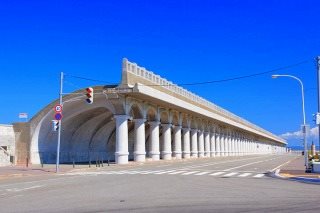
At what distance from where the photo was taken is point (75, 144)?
176ft

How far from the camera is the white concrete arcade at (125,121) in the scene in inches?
1705

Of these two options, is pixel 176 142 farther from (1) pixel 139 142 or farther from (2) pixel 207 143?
(2) pixel 207 143

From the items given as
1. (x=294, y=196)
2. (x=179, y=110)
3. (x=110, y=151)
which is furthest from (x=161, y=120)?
(x=294, y=196)

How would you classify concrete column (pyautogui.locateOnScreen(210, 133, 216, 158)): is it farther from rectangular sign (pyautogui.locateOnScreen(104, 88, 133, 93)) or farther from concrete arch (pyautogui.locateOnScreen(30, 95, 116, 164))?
rectangular sign (pyautogui.locateOnScreen(104, 88, 133, 93))

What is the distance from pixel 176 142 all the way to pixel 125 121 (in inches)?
743

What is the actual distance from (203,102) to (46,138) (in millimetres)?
27977

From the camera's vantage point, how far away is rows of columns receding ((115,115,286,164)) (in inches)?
1711

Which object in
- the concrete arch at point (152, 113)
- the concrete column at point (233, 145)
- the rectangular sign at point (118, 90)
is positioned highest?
the rectangular sign at point (118, 90)

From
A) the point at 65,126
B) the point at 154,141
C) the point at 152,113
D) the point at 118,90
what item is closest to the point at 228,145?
the point at 152,113

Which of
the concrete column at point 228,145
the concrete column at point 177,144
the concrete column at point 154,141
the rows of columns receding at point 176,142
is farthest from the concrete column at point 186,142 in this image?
the concrete column at point 228,145

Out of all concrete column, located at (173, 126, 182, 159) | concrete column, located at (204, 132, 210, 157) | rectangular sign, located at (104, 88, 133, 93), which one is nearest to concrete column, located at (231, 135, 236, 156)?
concrete column, located at (204, 132, 210, 157)

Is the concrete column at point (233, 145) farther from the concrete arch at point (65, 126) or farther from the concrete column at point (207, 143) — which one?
the concrete arch at point (65, 126)

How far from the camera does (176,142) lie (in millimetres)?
61156

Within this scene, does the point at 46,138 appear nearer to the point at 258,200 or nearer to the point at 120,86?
the point at 120,86
